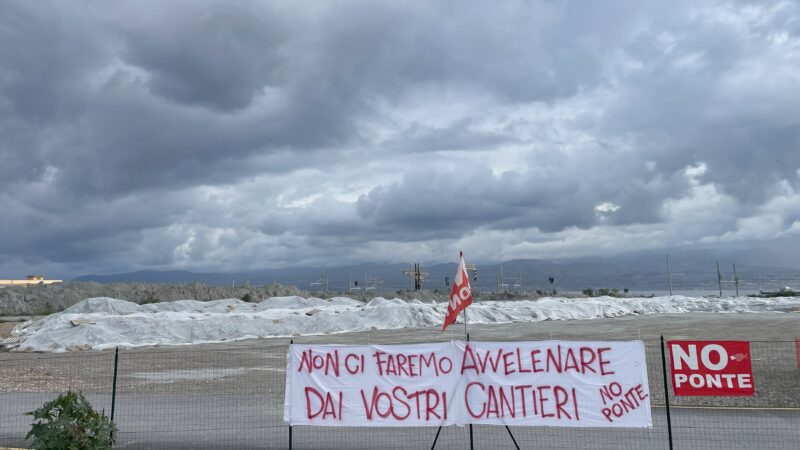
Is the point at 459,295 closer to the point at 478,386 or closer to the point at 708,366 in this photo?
the point at 478,386

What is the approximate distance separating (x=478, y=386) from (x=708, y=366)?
3252 millimetres

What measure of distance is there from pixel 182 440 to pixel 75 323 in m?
28.6

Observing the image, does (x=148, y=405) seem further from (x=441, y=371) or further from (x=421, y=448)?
(x=441, y=371)

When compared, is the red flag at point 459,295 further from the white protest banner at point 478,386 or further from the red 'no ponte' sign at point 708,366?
the red 'no ponte' sign at point 708,366

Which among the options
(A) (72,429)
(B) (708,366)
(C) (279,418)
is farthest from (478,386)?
(C) (279,418)

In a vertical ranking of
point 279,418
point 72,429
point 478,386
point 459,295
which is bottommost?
Answer: point 279,418

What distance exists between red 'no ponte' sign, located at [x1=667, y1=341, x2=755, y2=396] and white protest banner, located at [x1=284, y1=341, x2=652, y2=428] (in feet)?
1.96

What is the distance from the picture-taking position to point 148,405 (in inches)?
566

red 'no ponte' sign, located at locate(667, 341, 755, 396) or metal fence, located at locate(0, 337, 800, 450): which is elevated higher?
red 'no ponte' sign, located at locate(667, 341, 755, 396)

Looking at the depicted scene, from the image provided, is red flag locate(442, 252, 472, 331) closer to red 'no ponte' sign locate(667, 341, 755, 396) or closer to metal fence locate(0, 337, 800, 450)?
metal fence locate(0, 337, 800, 450)

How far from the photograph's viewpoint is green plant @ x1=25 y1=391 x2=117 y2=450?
711 centimetres

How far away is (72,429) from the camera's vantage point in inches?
282

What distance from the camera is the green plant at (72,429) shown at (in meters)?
7.11

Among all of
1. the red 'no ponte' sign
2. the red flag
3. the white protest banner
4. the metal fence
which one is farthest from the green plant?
the red 'no ponte' sign
